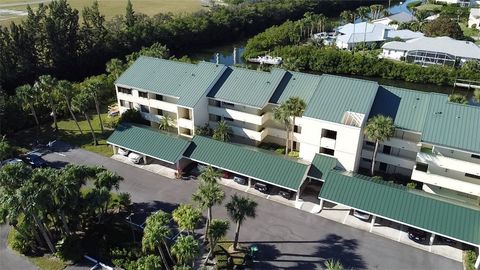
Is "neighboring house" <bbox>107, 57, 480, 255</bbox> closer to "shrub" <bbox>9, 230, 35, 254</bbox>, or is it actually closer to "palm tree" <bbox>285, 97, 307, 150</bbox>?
"palm tree" <bbox>285, 97, 307, 150</bbox>

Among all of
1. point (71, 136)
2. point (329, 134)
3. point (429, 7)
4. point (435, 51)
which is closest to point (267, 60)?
point (435, 51)

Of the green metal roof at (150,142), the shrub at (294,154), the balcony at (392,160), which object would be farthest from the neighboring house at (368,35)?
the green metal roof at (150,142)

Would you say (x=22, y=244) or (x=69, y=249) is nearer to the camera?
(x=69, y=249)

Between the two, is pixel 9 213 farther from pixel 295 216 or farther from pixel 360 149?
pixel 360 149

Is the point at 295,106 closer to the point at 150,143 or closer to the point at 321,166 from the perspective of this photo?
the point at 321,166

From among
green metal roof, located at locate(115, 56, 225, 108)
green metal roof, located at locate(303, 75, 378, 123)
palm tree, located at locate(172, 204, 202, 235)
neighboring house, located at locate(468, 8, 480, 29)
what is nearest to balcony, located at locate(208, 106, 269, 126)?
green metal roof, located at locate(115, 56, 225, 108)
